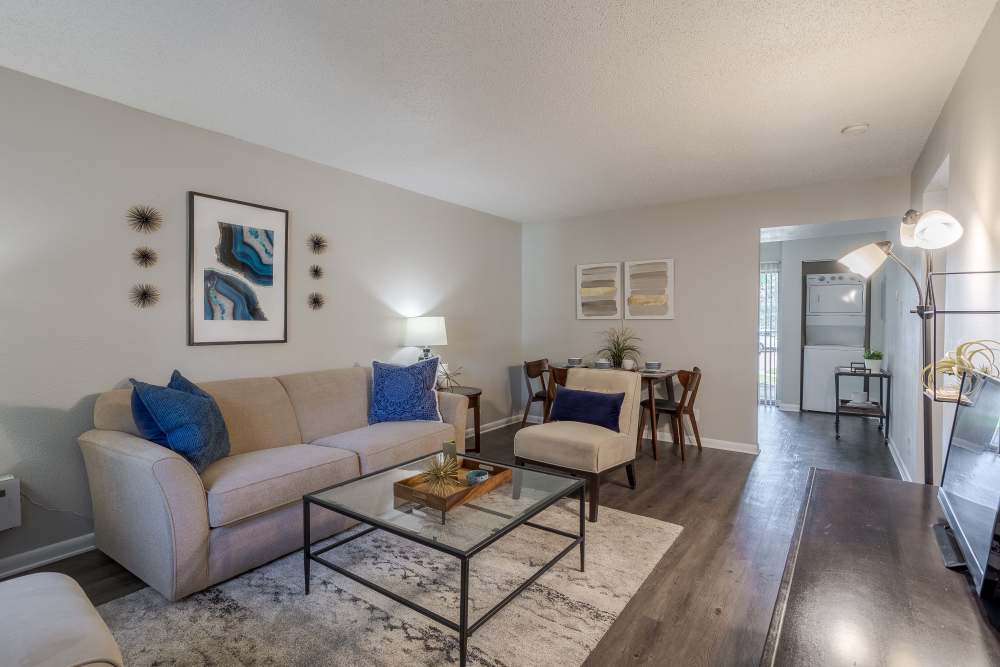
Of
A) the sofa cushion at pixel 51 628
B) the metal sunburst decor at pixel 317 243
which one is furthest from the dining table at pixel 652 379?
the sofa cushion at pixel 51 628

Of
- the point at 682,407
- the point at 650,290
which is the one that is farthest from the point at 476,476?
the point at 650,290

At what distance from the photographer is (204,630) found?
6.52 feet

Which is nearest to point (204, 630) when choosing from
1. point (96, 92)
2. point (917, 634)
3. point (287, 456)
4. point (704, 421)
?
point (287, 456)

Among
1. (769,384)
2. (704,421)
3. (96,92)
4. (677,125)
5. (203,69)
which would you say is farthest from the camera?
(769,384)

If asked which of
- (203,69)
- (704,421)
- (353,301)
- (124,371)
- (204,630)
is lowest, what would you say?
(204,630)

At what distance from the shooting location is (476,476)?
2.47 metres

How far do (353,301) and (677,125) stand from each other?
2.73 meters

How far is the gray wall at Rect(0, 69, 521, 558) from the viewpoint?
2.47 metres

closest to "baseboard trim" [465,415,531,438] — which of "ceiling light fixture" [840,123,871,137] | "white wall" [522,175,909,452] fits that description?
"white wall" [522,175,909,452]

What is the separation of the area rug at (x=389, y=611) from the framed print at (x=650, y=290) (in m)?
2.89

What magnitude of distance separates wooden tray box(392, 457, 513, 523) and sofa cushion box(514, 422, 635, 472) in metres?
0.69

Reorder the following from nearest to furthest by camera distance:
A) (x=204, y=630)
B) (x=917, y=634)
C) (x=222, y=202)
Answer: (x=917, y=634)
(x=204, y=630)
(x=222, y=202)

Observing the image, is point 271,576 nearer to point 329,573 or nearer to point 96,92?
point 329,573

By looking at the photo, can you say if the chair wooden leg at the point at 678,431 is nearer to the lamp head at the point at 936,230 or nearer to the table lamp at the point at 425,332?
the table lamp at the point at 425,332
